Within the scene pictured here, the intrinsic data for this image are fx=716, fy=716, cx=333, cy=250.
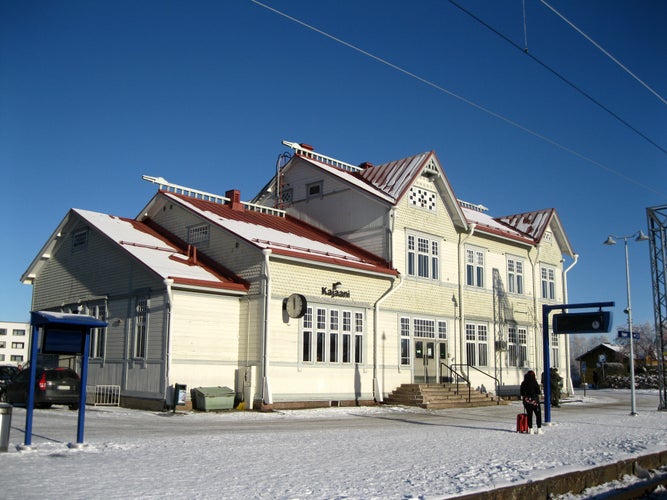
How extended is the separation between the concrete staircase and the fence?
10.1 meters

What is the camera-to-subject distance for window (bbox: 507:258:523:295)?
35.9m

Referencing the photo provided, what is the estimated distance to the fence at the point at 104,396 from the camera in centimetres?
2488

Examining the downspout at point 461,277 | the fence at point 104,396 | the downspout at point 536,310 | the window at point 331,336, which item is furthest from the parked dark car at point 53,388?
the downspout at point 536,310

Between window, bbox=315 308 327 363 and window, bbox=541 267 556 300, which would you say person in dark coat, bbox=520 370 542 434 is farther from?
window, bbox=541 267 556 300

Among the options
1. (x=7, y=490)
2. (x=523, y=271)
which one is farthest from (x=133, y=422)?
(x=523, y=271)

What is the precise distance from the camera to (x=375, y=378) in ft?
90.4

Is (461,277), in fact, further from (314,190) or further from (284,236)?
(284,236)

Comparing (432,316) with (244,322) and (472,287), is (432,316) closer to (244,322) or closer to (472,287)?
(472,287)

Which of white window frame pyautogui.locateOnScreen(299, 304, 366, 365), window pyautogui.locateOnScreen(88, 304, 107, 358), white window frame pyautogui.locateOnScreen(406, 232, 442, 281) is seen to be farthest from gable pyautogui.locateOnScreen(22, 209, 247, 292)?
white window frame pyautogui.locateOnScreen(406, 232, 442, 281)

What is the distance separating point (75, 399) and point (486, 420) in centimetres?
1281

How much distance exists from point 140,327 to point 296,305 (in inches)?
214

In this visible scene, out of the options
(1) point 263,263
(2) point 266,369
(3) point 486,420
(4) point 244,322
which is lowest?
(3) point 486,420

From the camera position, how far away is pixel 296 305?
79.7ft

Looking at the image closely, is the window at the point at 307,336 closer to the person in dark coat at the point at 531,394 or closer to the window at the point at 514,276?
the person in dark coat at the point at 531,394
